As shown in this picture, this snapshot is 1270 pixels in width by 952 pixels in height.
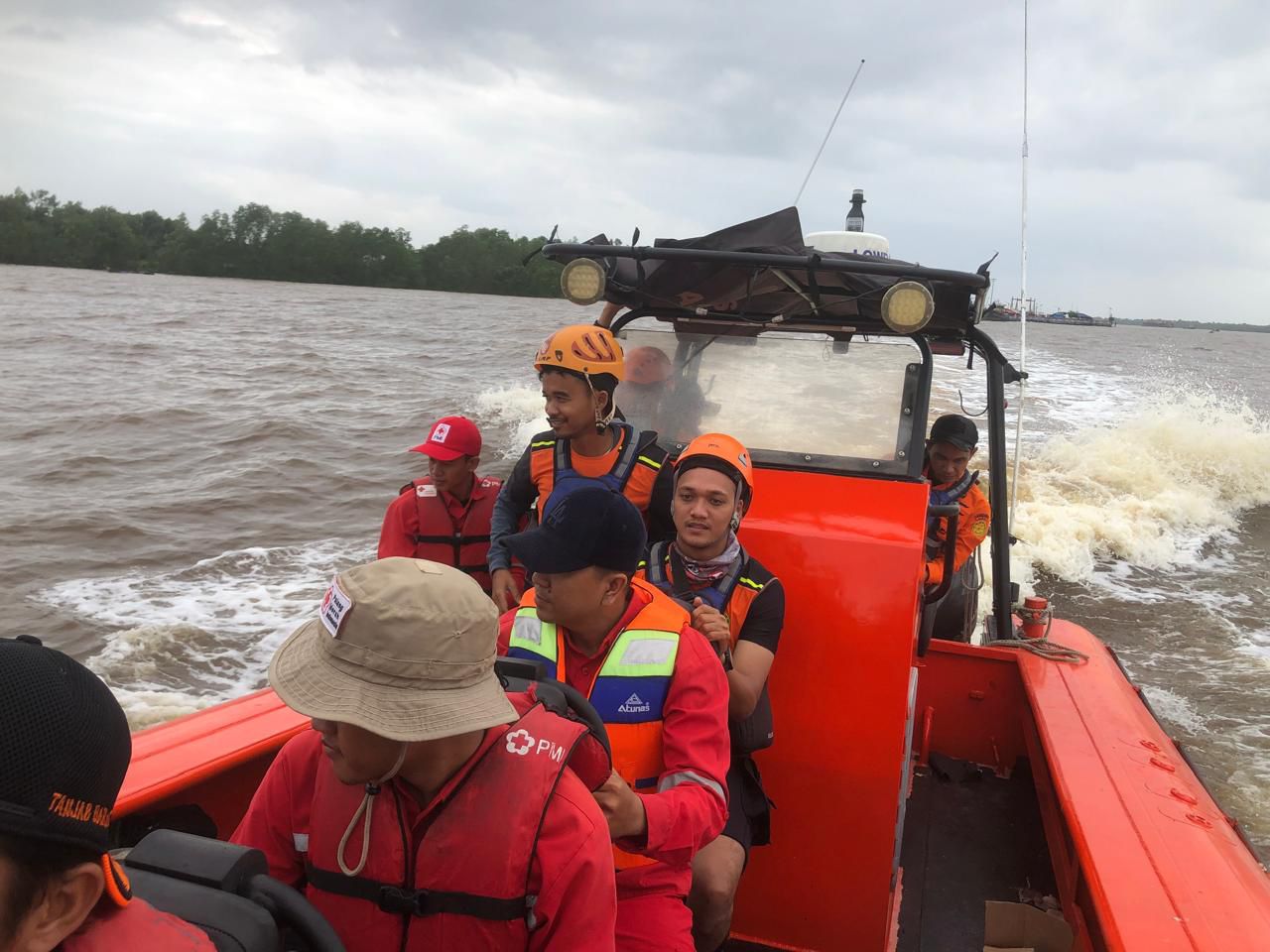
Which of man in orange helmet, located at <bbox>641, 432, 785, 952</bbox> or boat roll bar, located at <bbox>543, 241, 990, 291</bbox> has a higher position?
boat roll bar, located at <bbox>543, 241, 990, 291</bbox>

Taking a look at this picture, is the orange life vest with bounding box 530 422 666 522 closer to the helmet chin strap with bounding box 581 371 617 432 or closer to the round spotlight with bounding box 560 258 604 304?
the helmet chin strap with bounding box 581 371 617 432

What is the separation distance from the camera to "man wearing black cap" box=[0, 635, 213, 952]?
2.62ft

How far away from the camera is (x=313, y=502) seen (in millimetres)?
10594

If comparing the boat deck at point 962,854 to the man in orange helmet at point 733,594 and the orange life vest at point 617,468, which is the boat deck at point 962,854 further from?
the orange life vest at point 617,468

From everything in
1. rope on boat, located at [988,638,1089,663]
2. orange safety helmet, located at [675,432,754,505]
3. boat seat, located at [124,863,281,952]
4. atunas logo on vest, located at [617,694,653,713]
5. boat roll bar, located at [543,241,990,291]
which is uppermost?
boat roll bar, located at [543,241,990,291]

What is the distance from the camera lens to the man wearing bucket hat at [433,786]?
1188mm

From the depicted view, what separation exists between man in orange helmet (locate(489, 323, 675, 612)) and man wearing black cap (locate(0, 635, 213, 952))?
1.91 meters

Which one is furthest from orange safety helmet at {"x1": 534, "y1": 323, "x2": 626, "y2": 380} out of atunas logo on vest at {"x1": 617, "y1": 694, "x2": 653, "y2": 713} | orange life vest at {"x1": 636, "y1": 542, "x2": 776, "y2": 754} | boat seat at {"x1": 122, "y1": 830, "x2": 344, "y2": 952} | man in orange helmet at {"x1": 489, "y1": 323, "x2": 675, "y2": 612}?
boat seat at {"x1": 122, "y1": 830, "x2": 344, "y2": 952}

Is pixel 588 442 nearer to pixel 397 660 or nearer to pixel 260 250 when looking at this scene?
pixel 397 660

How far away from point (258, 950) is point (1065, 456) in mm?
14904

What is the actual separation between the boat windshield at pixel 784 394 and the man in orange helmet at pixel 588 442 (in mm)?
438

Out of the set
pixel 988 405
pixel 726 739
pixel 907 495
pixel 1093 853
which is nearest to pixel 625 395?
pixel 907 495

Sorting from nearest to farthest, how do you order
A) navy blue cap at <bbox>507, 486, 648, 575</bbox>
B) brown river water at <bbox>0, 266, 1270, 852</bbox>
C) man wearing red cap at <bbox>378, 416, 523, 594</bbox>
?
navy blue cap at <bbox>507, 486, 648, 575</bbox>
man wearing red cap at <bbox>378, 416, 523, 594</bbox>
brown river water at <bbox>0, 266, 1270, 852</bbox>

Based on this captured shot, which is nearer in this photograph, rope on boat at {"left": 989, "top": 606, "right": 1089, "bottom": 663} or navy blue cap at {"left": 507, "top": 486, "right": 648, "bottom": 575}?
navy blue cap at {"left": 507, "top": 486, "right": 648, "bottom": 575}
